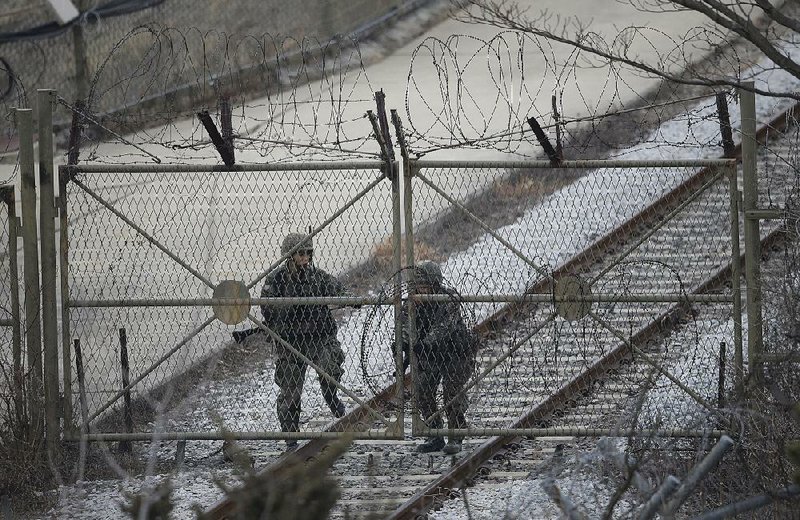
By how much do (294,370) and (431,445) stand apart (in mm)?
1184

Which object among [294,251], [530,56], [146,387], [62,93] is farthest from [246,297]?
[530,56]

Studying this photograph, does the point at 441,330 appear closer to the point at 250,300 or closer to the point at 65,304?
the point at 250,300

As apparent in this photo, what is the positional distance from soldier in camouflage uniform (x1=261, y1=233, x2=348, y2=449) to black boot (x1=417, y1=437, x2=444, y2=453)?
3.09 feet

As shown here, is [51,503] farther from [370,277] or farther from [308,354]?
[370,277]

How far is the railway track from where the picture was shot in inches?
311

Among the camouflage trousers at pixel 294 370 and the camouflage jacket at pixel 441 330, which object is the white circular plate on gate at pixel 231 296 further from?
the camouflage jacket at pixel 441 330

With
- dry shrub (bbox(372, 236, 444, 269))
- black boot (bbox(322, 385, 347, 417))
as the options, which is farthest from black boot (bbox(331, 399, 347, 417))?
dry shrub (bbox(372, 236, 444, 269))

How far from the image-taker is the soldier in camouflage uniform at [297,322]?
8.65 m

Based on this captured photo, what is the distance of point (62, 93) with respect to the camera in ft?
59.0

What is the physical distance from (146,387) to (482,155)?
8.18 meters

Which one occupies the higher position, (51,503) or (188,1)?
(188,1)

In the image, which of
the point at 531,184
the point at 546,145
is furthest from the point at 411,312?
the point at 531,184

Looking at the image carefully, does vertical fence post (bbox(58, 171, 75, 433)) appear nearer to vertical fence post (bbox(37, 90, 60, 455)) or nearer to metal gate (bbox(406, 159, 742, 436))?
vertical fence post (bbox(37, 90, 60, 455))

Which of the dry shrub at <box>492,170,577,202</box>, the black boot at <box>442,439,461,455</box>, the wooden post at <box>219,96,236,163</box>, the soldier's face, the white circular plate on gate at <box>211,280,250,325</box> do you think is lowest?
the black boot at <box>442,439,461,455</box>
